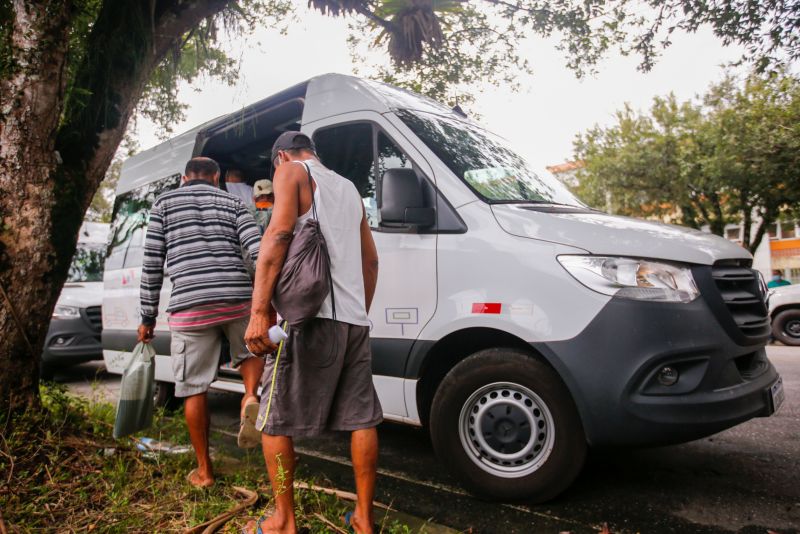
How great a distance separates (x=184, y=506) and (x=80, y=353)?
594cm

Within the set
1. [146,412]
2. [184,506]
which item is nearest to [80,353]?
[146,412]

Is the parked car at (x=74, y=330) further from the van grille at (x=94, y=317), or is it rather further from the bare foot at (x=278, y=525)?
the bare foot at (x=278, y=525)

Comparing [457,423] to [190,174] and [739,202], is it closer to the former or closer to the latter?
[190,174]

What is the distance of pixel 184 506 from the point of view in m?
2.73

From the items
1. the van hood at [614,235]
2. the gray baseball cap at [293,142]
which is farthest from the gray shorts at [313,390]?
the van hood at [614,235]

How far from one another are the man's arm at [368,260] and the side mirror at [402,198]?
36cm

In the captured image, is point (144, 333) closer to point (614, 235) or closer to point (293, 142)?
point (293, 142)

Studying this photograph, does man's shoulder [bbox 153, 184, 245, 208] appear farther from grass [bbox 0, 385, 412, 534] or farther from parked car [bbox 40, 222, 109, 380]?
parked car [bbox 40, 222, 109, 380]

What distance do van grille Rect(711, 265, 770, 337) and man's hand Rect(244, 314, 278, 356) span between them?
2.10 metres

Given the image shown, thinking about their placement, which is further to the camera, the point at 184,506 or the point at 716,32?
the point at 716,32

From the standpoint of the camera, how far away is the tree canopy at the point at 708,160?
14.2m

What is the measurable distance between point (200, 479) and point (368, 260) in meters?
1.55

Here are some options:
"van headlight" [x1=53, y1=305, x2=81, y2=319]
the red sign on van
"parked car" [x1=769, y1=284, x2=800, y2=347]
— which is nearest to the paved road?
the red sign on van

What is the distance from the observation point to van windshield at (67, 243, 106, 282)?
894 centimetres
